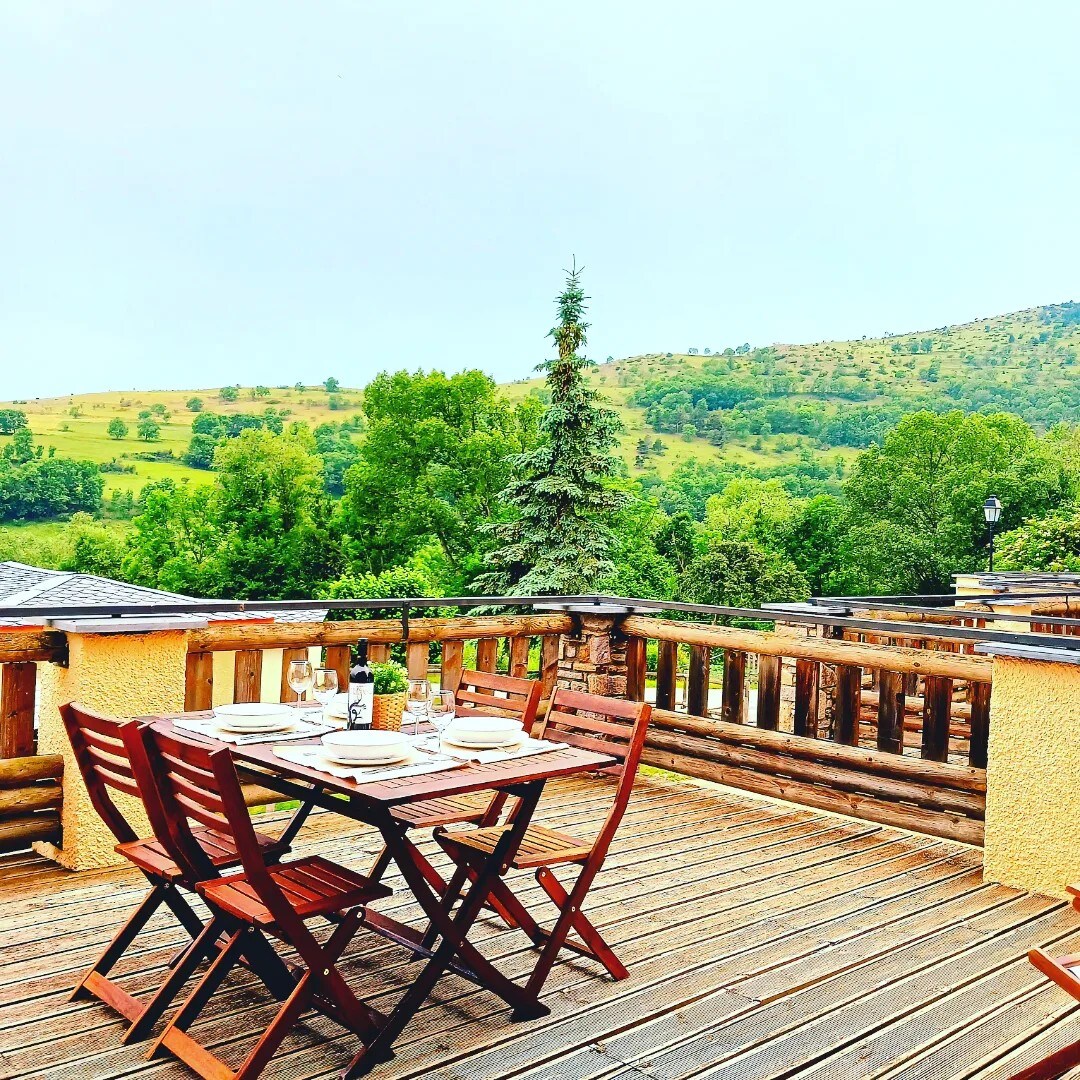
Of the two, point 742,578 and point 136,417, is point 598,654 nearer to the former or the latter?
point 742,578

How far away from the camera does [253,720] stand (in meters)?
3.21

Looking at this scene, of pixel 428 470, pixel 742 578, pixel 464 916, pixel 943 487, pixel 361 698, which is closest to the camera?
pixel 464 916

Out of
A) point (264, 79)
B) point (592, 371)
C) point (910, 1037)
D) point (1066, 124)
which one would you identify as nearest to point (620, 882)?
point (910, 1037)

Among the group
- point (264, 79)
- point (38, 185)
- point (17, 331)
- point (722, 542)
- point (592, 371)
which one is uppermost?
point (264, 79)

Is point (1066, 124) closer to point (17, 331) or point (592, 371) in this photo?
point (592, 371)

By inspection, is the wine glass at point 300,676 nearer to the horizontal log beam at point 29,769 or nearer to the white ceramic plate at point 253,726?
the white ceramic plate at point 253,726

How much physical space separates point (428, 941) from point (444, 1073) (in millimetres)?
556

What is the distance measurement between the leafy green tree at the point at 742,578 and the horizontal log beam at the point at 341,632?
29.7 metres

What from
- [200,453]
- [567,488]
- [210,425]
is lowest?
[567,488]

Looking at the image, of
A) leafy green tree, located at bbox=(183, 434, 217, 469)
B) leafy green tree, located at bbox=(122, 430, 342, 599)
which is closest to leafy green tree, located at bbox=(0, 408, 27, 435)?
leafy green tree, located at bbox=(183, 434, 217, 469)

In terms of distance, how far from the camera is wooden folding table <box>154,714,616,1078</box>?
2.71 metres

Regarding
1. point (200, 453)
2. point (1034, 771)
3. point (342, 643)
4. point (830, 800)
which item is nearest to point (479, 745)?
point (342, 643)

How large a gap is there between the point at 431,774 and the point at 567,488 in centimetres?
2459

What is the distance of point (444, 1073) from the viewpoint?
2703 millimetres
